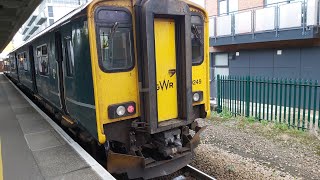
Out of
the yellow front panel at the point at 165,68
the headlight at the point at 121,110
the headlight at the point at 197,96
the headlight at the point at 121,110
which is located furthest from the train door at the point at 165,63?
the headlight at the point at 197,96

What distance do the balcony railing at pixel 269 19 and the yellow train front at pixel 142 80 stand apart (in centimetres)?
742

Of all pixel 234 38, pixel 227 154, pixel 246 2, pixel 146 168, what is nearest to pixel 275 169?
pixel 227 154

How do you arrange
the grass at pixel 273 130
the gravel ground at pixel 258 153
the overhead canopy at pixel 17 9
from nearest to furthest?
the gravel ground at pixel 258 153
the grass at pixel 273 130
the overhead canopy at pixel 17 9

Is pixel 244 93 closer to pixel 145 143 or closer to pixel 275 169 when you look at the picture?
pixel 275 169

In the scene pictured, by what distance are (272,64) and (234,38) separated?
2.41m

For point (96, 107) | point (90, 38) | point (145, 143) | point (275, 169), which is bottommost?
point (275, 169)

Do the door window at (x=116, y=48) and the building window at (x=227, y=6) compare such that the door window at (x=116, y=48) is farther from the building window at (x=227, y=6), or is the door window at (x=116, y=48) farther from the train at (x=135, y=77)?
the building window at (x=227, y=6)

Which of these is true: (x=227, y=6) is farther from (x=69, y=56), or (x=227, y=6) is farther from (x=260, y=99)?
(x=69, y=56)

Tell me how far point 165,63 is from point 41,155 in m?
2.77

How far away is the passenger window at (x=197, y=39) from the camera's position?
5.34m

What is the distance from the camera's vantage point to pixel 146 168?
4785 millimetres

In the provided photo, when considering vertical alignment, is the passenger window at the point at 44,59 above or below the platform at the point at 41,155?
above

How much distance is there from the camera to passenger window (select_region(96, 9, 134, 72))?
4.44 meters

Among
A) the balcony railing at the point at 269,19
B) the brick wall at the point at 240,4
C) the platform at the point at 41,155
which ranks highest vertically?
the brick wall at the point at 240,4
